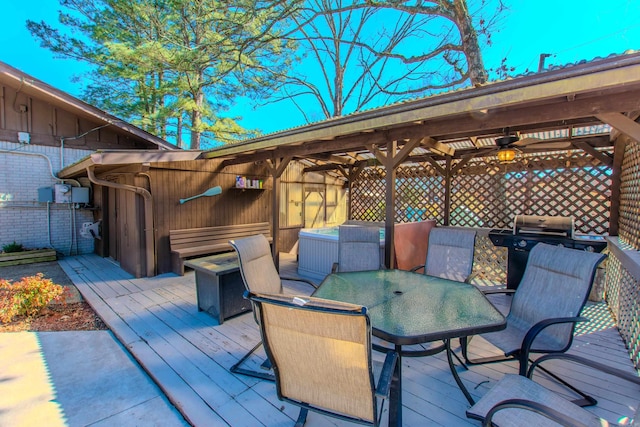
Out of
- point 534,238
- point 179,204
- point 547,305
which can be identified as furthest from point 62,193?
point 534,238

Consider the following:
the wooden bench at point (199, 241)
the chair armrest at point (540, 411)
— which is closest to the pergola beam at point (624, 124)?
the chair armrest at point (540, 411)

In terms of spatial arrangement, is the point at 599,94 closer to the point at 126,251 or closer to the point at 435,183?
the point at 435,183

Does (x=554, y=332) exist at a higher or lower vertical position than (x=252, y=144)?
lower

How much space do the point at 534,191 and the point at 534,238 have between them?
6.39 feet

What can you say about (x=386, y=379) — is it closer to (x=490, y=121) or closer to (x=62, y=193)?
(x=490, y=121)

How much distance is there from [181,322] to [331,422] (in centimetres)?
220

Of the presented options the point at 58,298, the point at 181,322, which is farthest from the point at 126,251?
the point at 181,322

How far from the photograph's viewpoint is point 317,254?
515 centimetres

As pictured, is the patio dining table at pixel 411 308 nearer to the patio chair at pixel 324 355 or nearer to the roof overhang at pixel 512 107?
the patio chair at pixel 324 355

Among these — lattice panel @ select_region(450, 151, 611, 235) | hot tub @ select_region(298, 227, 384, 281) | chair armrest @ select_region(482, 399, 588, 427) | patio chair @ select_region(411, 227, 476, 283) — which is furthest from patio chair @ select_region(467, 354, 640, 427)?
lattice panel @ select_region(450, 151, 611, 235)

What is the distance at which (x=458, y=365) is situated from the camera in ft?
8.02

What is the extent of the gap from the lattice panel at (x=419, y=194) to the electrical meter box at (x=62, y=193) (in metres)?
7.75

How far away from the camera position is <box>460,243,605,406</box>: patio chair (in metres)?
1.92

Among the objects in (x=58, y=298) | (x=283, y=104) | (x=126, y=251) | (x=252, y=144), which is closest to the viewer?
(x=58, y=298)
